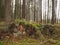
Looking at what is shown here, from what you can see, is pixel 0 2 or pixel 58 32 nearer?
pixel 58 32

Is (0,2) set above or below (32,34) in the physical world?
above

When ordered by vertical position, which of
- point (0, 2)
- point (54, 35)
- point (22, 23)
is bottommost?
point (54, 35)

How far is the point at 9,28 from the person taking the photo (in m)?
9.79

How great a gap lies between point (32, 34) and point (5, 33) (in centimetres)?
181

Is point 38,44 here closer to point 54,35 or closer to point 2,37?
point 2,37

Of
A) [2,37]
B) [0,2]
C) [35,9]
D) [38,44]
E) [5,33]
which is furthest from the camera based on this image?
[35,9]

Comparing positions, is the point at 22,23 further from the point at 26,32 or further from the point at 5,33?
the point at 5,33

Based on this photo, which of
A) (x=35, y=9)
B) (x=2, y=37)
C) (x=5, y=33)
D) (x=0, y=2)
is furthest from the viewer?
(x=35, y=9)

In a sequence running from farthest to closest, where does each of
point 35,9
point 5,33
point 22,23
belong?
point 35,9 < point 22,23 < point 5,33

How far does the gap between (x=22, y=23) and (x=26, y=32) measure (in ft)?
2.83

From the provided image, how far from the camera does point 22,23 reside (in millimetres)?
10945

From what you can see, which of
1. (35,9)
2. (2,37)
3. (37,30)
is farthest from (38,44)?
(35,9)

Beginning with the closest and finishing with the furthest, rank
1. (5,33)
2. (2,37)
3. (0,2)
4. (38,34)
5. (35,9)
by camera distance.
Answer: (2,37) < (5,33) < (38,34) < (0,2) < (35,9)

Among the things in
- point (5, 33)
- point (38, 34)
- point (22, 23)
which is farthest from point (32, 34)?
point (5, 33)
